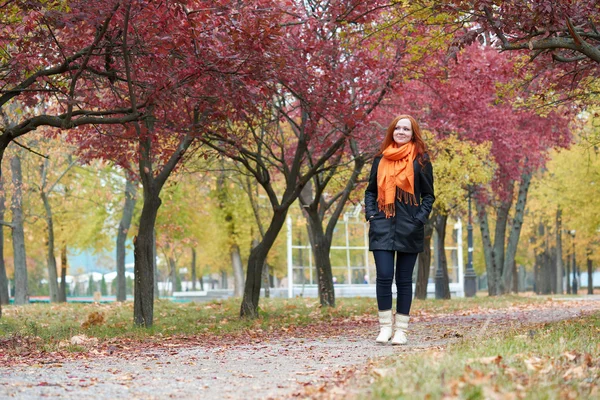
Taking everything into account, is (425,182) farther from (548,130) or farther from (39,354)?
(548,130)

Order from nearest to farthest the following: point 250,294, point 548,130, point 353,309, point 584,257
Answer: point 250,294 → point 353,309 → point 548,130 → point 584,257

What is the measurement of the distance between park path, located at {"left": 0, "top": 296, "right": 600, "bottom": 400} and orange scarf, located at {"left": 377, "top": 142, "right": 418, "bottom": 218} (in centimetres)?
146

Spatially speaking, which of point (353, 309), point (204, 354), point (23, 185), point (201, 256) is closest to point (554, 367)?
point (204, 354)

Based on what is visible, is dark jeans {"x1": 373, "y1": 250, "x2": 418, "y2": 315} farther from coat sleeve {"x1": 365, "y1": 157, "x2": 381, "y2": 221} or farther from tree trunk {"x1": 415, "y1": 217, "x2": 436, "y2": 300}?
tree trunk {"x1": 415, "y1": 217, "x2": 436, "y2": 300}

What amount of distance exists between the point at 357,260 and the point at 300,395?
1952 inches

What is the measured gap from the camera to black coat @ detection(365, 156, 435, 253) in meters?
8.55

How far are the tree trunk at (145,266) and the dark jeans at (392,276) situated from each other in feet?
18.0

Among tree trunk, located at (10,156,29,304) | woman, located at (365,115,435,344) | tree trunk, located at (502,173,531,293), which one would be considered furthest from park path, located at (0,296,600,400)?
tree trunk, located at (502,173,531,293)

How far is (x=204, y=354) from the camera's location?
8.95m

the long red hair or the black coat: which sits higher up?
the long red hair

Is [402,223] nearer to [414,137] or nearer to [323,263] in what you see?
[414,137]

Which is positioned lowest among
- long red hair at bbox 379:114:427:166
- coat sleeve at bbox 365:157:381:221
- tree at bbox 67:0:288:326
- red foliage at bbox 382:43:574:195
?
coat sleeve at bbox 365:157:381:221

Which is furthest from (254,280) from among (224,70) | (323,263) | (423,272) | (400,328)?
(423,272)

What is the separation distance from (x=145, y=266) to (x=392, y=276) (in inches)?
226
